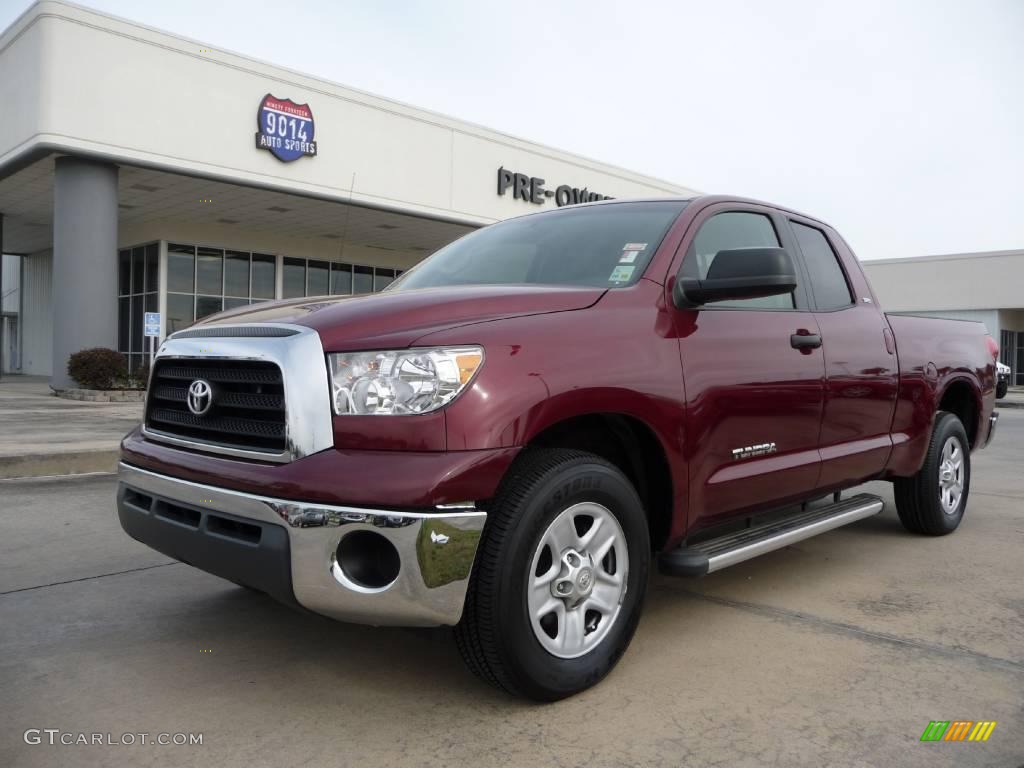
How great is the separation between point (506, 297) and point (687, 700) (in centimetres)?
147

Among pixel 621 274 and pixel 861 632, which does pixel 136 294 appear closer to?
pixel 621 274

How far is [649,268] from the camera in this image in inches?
132

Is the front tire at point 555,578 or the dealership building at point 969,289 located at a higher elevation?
the dealership building at point 969,289

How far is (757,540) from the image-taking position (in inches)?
142

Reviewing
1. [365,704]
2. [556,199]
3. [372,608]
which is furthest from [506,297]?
[556,199]

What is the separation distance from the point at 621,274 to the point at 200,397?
1633 millimetres

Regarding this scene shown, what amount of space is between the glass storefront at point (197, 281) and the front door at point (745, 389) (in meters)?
20.4

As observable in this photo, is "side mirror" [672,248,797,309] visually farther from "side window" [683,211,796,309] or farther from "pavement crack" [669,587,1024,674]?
"pavement crack" [669,587,1024,674]

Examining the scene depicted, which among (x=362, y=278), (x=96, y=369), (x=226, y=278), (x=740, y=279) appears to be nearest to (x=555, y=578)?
(x=740, y=279)

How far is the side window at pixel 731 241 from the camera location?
144 inches

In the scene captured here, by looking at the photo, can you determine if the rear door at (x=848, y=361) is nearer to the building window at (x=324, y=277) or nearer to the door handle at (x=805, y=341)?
the door handle at (x=805, y=341)

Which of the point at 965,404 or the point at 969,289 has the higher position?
the point at 969,289

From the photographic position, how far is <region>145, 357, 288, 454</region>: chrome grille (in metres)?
2.71

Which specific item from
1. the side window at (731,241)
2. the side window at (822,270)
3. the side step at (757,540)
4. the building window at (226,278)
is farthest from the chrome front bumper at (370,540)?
the building window at (226,278)
